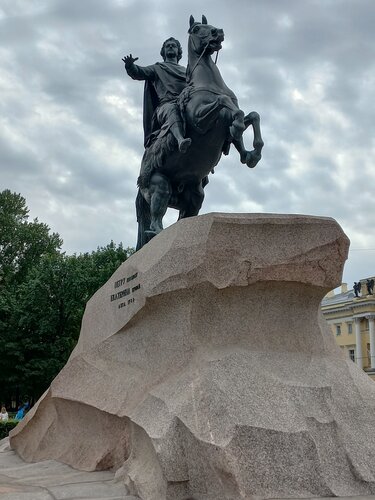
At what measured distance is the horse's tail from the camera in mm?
10664

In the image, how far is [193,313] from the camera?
6309 millimetres


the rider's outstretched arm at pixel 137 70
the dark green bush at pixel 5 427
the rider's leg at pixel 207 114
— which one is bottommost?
the dark green bush at pixel 5 427

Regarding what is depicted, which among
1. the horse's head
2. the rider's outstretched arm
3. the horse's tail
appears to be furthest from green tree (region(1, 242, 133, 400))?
the horse's head

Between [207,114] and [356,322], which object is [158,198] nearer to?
[207,114]

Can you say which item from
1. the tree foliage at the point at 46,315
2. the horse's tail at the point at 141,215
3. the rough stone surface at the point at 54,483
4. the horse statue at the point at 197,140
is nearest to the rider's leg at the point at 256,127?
the horse statue at the point at 197,140

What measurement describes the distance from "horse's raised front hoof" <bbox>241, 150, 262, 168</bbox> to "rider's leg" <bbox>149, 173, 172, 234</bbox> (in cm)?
198

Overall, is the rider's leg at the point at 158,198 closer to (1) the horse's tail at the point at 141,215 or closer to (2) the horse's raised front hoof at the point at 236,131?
(1) the horse's tail at the point at 141,215

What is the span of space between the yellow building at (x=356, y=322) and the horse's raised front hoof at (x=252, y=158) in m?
46.2

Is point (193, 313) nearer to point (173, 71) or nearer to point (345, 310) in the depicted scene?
point (173, 71)

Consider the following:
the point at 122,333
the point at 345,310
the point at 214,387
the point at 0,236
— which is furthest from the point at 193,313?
the point at 345,310

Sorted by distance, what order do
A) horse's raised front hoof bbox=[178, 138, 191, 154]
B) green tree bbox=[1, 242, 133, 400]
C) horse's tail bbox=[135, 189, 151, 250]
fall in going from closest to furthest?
horse's raised front hoof bbox=[178, 138, 191, 154], horse's tail bbox=[135, 189, 151, 250], green tree bbox=[1, 242, 133, 400]

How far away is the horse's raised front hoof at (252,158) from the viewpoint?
7859mm

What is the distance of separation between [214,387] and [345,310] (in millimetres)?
53058

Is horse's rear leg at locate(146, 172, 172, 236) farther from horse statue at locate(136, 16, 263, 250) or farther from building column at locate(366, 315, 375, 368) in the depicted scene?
building column at locate(366, 315, 375, 368)
